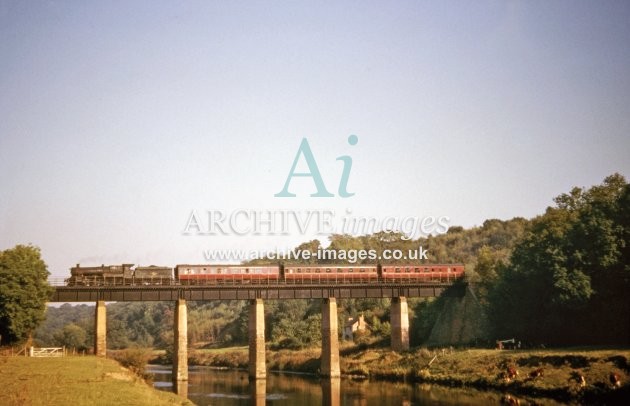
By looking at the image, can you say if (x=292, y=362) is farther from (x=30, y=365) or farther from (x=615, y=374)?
(x=615, y=374)

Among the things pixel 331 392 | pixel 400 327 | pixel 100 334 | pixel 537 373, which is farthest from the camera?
pixel 400 327

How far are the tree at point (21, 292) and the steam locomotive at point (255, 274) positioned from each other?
655 cm

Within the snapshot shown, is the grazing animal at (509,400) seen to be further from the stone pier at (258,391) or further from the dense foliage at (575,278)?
the stone pier at (258,391)

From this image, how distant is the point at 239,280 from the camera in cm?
Result: 7312

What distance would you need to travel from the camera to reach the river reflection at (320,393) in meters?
49.9

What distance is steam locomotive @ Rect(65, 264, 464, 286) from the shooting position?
70688 mm

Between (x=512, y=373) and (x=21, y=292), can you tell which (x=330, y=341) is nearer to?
(x=512, y=373)

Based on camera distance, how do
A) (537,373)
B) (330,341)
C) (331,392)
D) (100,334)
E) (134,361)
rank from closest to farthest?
(537,373), (331,392), (134,361), (100,334), (330,341)

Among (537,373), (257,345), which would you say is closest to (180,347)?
(257,345)

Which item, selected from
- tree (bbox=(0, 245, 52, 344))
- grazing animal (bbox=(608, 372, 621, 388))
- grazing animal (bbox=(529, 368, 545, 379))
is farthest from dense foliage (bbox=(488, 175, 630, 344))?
tree (bbox=(0, 245, 52, 344))

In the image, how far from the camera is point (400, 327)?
75.4 metres

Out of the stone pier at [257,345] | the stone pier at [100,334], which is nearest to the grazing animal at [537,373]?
the stone pier at [257,345]

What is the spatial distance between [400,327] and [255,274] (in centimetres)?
1838

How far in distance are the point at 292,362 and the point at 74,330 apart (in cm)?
5532
